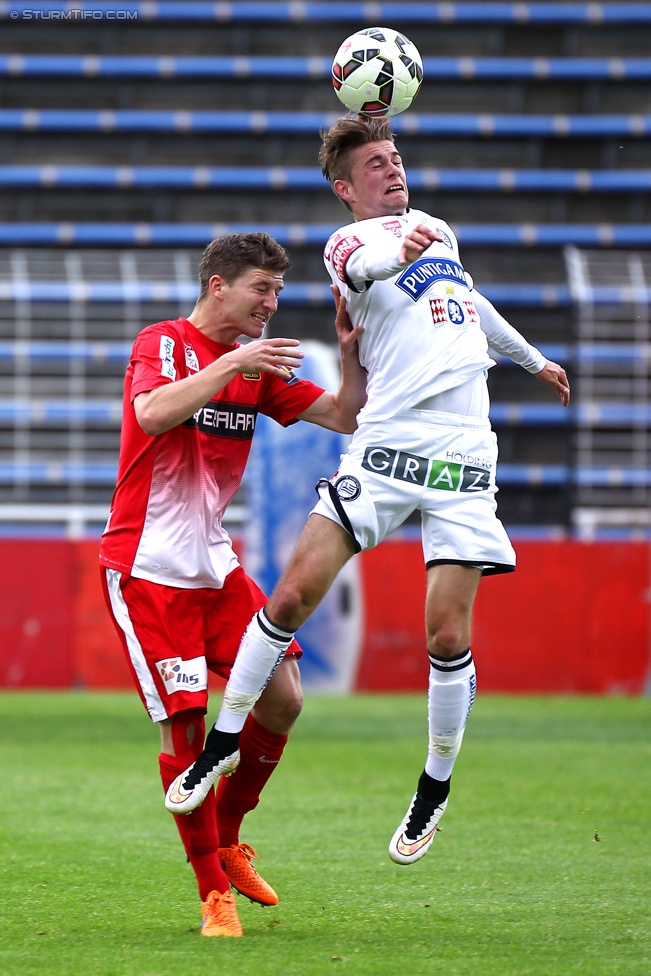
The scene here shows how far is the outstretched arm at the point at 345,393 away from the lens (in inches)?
169

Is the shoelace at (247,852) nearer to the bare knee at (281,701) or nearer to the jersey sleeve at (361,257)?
the bare knee at (281,701)

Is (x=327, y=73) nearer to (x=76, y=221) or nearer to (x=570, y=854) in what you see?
(x=76, y=221)

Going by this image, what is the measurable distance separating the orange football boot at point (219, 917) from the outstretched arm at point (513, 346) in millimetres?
1892

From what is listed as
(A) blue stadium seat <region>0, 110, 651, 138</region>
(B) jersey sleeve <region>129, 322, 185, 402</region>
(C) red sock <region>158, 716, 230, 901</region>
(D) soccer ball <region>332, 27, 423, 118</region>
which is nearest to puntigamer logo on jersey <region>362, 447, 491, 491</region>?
(B) jersey sleeve <region>129, 322, 185, 402</region>

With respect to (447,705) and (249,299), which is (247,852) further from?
(249,299)

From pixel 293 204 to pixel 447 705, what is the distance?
12828mm

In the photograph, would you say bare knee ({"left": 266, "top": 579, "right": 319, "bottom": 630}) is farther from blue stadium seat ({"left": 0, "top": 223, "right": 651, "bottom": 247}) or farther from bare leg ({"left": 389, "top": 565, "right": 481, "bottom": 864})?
blue stadium seat ({"left": 0, "top": 223, "right": 651, "bottom": 247})

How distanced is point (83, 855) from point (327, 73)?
13343 mm

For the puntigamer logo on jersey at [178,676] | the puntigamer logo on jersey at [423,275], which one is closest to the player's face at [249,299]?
the puntigamer logo on jersey at [423,275]

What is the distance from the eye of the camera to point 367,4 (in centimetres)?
1700

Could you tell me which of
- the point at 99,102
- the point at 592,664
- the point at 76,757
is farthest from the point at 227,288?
the point at 99,102

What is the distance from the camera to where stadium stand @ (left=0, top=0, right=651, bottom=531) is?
577 inches

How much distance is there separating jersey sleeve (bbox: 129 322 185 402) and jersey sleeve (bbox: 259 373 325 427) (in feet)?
1.28

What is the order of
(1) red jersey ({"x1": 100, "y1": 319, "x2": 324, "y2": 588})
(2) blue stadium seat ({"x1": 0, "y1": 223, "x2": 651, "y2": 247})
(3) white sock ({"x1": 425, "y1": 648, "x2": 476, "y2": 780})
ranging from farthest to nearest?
1. (2) blue stadium seat ({"x1": 0, "y1": 223, "x2": 651, "y2": 247})
2. (3) white sock ({"x1": 425, "y1": 648, "x2": 476, "y2": 780})
3. (1) red jersey ({"x1": 100, "y1": 319, "x2": 324, "y2": 588})
